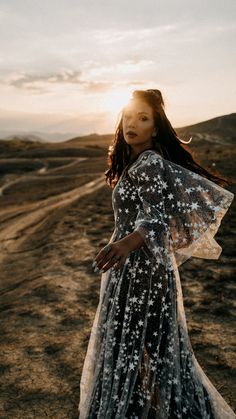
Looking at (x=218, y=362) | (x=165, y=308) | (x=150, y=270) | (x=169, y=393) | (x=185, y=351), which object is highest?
(x=150, y=270)

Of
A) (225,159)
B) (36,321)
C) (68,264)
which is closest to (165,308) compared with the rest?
(36,321)

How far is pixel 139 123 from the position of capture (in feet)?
9.80

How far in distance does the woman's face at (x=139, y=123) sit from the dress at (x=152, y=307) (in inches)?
4.6

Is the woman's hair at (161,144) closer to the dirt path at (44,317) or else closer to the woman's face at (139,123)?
the woman's face at (139,123)

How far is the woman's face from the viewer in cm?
299

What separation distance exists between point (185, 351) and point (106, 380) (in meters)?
0.63

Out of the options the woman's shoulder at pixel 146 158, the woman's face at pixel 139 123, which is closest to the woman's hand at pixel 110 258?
the woman's shoulder at pixel 146 158

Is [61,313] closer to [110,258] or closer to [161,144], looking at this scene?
[161,144]

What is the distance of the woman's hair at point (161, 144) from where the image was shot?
3018 millimetres

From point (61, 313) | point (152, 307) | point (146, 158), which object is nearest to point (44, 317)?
point (61, 313)

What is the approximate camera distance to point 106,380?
10.6 feet

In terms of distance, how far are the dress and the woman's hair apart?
127 millimetres

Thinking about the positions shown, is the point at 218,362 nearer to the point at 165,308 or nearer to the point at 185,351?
the point at 185,351

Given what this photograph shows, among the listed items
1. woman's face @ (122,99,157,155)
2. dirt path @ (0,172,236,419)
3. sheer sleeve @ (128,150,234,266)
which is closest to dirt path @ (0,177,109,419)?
dirt path @ (0,172,236,419)
